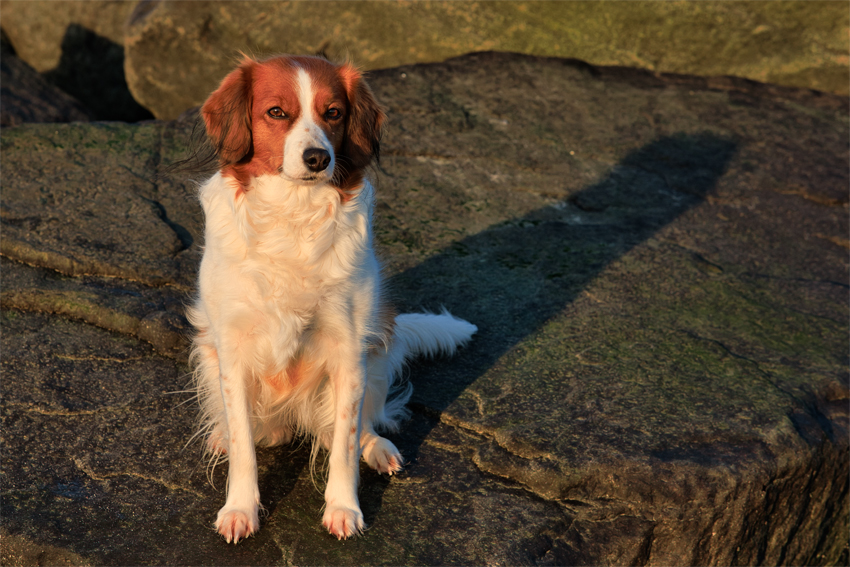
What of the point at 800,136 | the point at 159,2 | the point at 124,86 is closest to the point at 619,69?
the point at 800,136

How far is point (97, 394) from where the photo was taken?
333 cm

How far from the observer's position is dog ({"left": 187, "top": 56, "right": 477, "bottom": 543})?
8.78 feet

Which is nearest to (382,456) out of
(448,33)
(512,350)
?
(512,350)

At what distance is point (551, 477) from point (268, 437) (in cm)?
118

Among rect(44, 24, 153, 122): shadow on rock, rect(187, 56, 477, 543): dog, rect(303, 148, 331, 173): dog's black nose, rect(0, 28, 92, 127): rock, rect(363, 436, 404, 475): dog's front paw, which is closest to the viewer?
rect(303, 148, 331, 173): dog's black nose

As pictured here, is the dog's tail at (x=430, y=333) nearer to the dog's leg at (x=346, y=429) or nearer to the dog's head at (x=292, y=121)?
the dog's leg at (x=346, y=429)

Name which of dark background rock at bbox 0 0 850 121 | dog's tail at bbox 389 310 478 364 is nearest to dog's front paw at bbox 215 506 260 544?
dog's tail at bbox 389 310 478 364

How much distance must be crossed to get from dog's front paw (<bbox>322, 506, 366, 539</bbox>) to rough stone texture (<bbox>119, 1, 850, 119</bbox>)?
16.5 ft

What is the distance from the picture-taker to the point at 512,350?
390cm

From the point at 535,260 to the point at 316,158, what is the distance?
246 centimetres

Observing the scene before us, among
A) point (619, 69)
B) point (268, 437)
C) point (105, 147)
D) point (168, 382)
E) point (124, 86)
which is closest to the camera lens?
point (268, 437)

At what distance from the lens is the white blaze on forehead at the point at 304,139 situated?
259 centimetres

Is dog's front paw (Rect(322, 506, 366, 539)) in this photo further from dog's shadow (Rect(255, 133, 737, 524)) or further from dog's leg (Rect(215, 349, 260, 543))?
dog's leg (Rect(215, 349, 260, 543))

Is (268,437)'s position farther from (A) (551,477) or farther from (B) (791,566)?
(B) (791,566)
